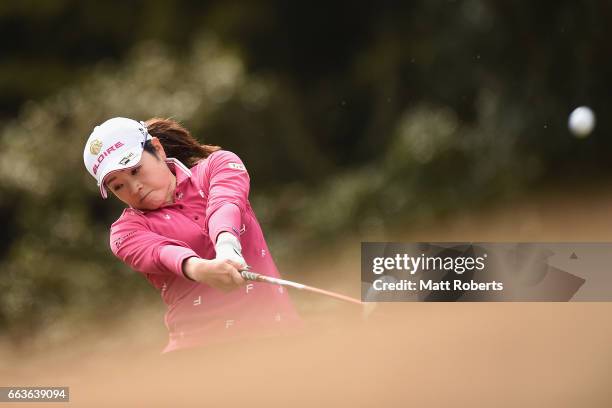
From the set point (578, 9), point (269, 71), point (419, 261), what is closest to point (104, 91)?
point (269, 71)

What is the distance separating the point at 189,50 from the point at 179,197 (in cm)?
859

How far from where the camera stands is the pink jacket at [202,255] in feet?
11.7

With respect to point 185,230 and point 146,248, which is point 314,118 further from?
point 146,248

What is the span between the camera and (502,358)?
4195mm

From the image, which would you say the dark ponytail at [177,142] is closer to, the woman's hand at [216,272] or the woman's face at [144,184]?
the woman's face at [144,184]

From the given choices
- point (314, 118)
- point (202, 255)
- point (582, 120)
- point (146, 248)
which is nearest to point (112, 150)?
point (146, 248)

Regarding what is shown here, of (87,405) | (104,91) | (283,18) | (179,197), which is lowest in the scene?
(87,405)

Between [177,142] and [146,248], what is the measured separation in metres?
0.51

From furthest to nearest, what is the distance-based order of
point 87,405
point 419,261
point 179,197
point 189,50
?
1. point 189,50
2. point 419,261
3. point 87,405
4. point 179,197

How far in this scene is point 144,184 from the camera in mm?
3613

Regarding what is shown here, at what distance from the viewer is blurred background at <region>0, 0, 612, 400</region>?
900 cm

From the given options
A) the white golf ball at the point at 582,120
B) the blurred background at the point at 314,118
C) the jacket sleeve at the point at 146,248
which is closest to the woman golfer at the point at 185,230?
the jacket sleeve at the point at 146,248

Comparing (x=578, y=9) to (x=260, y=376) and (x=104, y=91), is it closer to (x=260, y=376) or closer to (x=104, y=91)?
(x=104, y=91)

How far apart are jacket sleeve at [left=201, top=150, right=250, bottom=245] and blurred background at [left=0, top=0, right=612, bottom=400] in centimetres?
480
